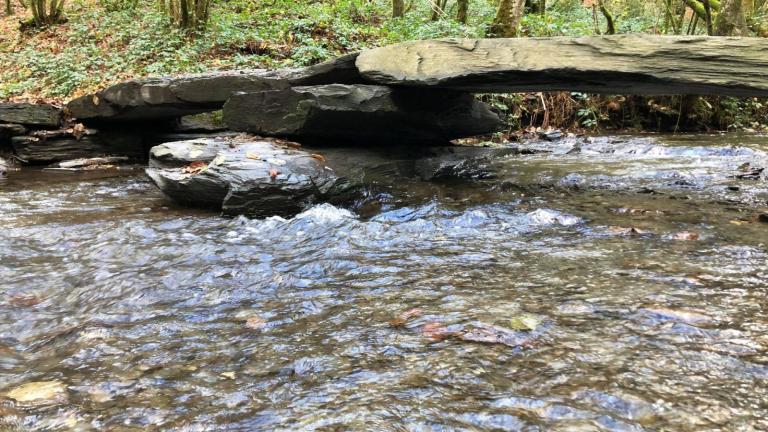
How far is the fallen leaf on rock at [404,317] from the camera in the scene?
2.45 m

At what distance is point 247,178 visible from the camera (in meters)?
4.76

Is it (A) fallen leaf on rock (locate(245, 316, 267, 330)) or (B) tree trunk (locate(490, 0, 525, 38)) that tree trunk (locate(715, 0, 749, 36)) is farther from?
(A) fallen leaf on rock (locate(245, 316, 267, 330))

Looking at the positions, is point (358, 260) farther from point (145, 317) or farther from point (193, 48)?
point (193, 48)

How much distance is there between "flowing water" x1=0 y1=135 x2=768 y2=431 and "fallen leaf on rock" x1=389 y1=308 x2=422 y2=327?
21 millimetres

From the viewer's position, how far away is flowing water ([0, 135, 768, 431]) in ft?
5.86

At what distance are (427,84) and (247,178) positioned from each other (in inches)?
73.8

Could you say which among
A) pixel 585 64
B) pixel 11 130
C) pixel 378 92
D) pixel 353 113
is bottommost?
pixel 11 130

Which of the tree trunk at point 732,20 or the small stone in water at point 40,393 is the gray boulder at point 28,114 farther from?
the tree trunk at point 732,20

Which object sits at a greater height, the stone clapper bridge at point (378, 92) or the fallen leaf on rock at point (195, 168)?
the stone clapper bridge at point (378, 92)

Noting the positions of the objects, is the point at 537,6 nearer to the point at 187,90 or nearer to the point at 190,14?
the point at 190,14

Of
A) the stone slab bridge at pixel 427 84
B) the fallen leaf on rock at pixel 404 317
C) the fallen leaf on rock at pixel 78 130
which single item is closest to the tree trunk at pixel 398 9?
the stone slab bridge at pixel 427 84

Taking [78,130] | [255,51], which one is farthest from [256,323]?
[255,51]

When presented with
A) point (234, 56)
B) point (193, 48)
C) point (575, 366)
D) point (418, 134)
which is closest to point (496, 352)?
point (575, 366)

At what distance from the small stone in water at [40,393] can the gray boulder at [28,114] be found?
289 inches
